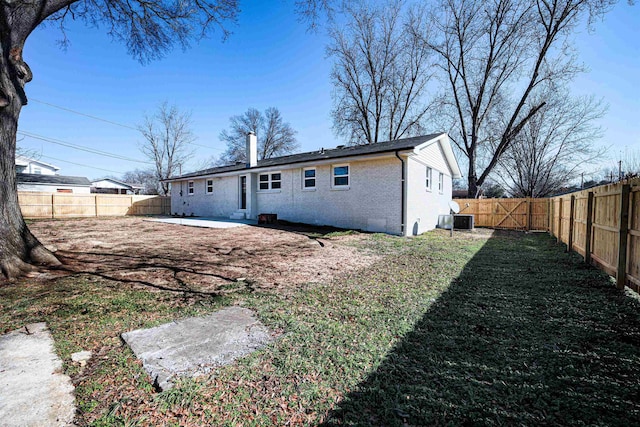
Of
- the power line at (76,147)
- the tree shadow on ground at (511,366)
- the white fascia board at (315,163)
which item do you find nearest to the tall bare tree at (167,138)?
the power line at (76,147)

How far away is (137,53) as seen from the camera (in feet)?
27.2

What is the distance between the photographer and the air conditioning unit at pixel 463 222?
13.8 meters

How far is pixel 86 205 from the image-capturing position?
20250mm

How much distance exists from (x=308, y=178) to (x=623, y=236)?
1097 centimetres

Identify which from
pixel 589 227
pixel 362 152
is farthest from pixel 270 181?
pixel 589 227

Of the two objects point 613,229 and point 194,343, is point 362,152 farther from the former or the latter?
point 194,343

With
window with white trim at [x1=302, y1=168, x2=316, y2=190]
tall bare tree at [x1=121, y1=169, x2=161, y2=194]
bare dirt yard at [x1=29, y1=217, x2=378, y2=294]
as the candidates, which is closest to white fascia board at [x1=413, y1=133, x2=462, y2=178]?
window with white trim at [x1=302, y1=168, x2=316, y2=190]

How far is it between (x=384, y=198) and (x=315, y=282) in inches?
287

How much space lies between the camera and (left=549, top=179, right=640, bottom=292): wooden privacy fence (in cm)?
380

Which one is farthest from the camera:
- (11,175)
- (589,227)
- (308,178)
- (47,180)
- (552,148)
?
(47,180)

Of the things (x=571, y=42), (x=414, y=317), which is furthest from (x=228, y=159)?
(x=414, y=317)

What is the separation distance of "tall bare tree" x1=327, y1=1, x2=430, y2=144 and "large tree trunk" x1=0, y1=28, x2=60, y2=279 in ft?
71.2

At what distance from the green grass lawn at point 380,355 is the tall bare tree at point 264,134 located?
112 feet

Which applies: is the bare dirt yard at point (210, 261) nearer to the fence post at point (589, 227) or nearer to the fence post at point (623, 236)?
the fence post at point (623, 236)
